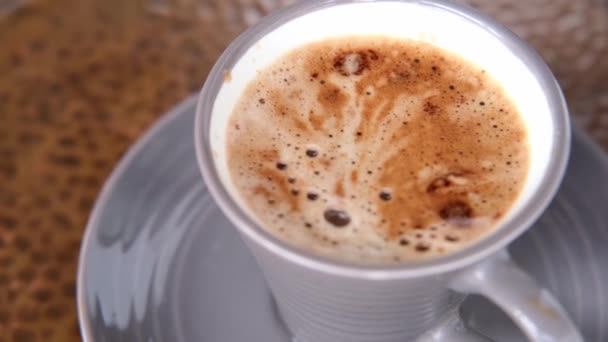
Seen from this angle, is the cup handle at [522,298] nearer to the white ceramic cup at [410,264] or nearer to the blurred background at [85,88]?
the white ceramic cup at [410,264]

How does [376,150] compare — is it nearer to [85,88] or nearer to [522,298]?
[522,298]

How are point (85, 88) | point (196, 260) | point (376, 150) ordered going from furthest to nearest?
point (85, 88)
point (196, 260)
point (376, 150)

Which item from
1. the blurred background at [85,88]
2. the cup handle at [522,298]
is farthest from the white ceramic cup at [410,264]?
the blurred background at [85,88]

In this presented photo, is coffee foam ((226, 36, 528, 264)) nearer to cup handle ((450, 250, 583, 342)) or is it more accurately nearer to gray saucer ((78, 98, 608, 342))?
cup handle ((450, 250, 583, 342))

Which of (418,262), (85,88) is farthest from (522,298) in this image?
(85,88)

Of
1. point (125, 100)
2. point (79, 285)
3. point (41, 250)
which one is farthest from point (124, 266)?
point (125, 100)

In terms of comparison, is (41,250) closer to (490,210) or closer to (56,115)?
(56,115)
